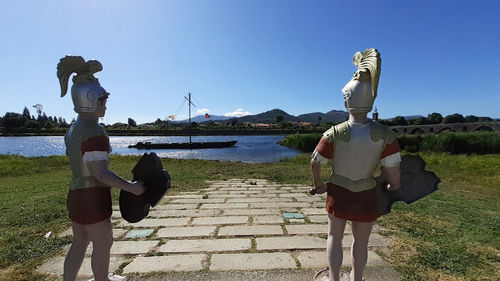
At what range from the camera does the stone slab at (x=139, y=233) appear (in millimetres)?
3463

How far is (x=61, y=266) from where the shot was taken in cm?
273

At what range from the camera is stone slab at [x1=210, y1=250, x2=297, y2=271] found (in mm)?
2664

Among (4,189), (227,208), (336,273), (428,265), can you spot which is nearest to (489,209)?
(428,265)

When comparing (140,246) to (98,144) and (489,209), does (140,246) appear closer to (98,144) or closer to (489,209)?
(98,144)

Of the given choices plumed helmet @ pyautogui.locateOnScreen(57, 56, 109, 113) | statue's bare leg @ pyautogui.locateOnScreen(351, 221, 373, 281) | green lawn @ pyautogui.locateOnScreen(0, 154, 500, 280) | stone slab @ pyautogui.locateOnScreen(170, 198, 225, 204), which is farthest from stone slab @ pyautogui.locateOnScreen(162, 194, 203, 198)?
statue's bare leg @ pyautogui.locateOnScreen(351, 221, 373, 281)

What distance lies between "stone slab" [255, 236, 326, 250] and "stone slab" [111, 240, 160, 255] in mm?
1295

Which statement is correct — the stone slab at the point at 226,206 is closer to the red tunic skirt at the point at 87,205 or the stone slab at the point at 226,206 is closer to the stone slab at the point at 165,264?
the stone slab at the point at 165,264

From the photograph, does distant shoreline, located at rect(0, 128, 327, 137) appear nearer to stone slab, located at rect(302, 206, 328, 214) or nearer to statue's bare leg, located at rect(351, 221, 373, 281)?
stone slab, located at rect(302, 206, 328, 214)

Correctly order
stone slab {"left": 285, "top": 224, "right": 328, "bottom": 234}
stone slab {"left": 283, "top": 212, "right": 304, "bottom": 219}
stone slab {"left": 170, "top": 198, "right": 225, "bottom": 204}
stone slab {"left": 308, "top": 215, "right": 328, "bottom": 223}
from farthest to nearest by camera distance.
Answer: stone slab {"left": 170, "top": 198, "right": 225, "bottom": 204}
stone slab {"left": 283, "top": 212, "right": 304, "bottom": 219}
stone slab {"left": 308, "top": 215, "right": 328, "bottom": 223}
stone slab {"left": 285, "top": 224, "right": 328, "bottom": 234}

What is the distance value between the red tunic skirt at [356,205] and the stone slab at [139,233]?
8.45 feet

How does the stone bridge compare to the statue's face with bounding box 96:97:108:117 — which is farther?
the stone bridge

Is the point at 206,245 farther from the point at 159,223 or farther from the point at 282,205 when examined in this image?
the point at 282,205

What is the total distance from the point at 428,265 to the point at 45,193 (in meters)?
7.48

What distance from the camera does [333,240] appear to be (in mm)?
2256
